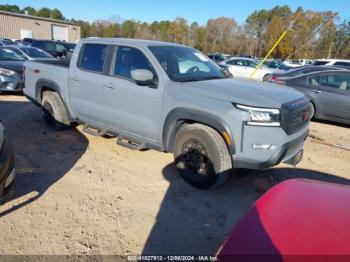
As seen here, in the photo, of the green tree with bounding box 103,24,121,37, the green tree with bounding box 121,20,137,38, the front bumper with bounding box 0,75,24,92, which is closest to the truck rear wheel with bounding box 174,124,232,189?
the front bumper with bounding box 0,75,24,92

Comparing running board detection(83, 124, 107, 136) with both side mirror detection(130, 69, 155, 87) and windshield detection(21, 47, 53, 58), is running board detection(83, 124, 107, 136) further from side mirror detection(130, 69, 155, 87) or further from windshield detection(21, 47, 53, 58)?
windshield detection(21, 47, 53, 58)

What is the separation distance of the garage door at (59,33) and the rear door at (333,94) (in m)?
47.6

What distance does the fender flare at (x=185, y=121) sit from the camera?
12.0 feet

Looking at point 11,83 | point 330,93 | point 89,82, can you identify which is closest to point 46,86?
point 89,82

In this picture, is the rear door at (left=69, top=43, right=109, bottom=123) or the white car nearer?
the rear door at (left=69, top=43, right=109, bottom=123)

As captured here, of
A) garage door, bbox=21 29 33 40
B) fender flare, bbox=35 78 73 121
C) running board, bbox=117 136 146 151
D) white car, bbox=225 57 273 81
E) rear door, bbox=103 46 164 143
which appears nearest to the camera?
rear door, bbox=103 46 164 143

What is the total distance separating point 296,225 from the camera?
172 cm

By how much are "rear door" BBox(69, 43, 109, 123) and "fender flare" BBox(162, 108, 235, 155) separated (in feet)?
4.43

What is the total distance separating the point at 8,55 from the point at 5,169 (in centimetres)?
909

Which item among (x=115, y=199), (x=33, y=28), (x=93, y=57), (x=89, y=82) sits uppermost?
(x=33, y=28)

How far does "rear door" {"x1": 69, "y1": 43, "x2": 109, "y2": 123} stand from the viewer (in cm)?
501

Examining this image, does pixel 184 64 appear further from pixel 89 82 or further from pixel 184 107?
pixel 89 82

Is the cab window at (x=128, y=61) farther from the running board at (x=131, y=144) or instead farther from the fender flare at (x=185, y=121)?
the running board at (x=131, y=144)

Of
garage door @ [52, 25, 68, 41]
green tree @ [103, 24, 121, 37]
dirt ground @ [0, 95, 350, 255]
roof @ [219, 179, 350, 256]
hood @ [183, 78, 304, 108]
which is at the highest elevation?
green tree @ [103, 24, 121, 37]
